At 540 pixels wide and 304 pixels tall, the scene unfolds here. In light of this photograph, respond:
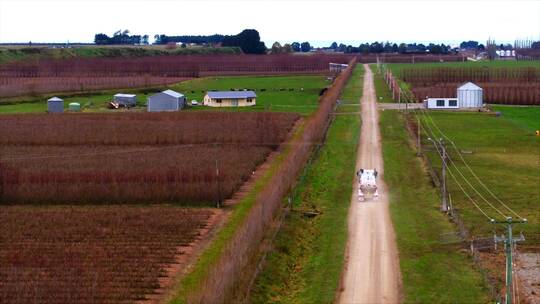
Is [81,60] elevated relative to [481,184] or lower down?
elevated

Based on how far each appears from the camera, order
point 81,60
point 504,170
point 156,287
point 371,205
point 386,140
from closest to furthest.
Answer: point 156,287 → point 371,205 → point 504,170 → point 386,140 → point 81,60

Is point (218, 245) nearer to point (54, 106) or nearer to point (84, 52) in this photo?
point (54, 106)

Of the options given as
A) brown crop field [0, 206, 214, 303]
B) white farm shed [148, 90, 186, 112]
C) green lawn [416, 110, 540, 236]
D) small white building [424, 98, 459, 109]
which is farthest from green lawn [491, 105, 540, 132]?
brown crop field [0, 206, 214, 303]

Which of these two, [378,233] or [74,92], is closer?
[378,233]

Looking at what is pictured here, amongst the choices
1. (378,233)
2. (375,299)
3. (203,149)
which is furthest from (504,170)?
(375,299)

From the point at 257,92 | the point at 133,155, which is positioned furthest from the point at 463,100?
the point at 133,155

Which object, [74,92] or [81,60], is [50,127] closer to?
[74,92]
